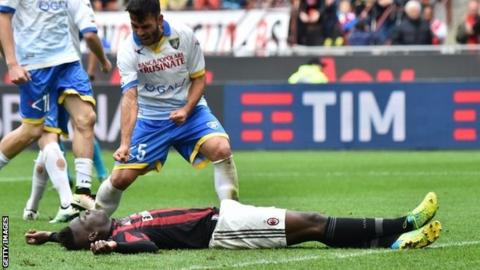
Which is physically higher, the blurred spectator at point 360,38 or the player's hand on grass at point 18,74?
the player's hand on grass at point 18,74

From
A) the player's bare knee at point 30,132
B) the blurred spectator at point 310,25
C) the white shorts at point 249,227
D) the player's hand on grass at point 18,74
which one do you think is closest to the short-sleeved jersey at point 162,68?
the player's hand on grass at point 18,74

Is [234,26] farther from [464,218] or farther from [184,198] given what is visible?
[464,218]

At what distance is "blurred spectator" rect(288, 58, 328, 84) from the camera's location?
71.9 ft

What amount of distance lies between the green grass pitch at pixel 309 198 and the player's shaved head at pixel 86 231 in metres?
0.08

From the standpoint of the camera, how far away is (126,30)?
92.7 feet

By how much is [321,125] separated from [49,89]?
10995 millimetres

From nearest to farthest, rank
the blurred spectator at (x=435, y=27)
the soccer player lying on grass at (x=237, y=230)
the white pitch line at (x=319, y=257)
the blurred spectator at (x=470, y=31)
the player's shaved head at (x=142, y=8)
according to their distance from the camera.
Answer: the white pitch line at (x=319, y=257) < the soccer player lying on grass at (x=237, y=230) < the player's shaved head at (x=142, y=8) < the blurred spectator at (x=470, y=31) < the blurred spectator at (x=435, y=27)

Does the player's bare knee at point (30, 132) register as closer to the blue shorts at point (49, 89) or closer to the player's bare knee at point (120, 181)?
the blue shorts at point (49, 89)

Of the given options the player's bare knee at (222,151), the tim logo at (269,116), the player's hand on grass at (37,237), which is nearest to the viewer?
the player's hand on grass at (37,237)

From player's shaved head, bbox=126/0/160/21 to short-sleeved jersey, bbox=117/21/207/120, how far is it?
0.37 meters

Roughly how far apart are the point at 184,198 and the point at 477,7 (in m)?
14.0

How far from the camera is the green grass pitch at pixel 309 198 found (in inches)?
315

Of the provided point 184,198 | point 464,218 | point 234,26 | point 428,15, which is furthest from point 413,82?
point 464,218

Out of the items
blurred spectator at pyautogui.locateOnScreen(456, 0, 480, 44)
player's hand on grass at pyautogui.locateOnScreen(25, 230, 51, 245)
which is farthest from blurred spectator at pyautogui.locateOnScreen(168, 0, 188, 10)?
player's hand on grass at pyautogui.locateOnScreen(25, 230, 51, 245)
